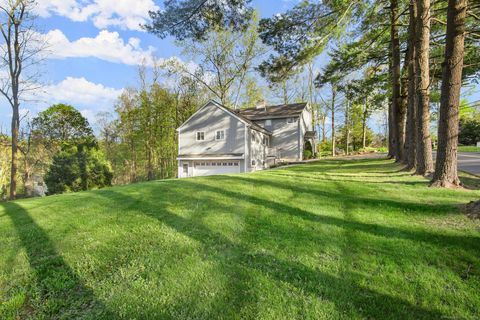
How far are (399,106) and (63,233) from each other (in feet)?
50.7

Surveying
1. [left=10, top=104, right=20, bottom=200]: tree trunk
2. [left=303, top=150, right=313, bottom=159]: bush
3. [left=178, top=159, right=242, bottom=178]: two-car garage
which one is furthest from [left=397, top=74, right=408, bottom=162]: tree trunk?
[left=10, top=104, right=20, bottom=200]: tree trunk

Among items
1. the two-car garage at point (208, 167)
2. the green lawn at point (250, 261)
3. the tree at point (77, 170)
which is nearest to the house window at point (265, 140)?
the two-car garage at point (208, 167)

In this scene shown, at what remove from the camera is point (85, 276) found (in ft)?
11.1

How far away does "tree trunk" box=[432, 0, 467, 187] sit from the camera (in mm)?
6254

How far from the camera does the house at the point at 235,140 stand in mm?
22953

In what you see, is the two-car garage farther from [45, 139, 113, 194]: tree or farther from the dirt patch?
the dirt patch

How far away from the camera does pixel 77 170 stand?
70.4 ft

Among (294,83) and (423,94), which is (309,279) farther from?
(294,83)

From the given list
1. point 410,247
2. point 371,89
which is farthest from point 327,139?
point 410,247

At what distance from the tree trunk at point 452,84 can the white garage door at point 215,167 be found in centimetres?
1719

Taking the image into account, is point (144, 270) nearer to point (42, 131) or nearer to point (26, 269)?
point (26, 269)

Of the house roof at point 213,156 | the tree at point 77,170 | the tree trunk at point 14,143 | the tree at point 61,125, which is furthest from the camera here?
the tree at point 61,125

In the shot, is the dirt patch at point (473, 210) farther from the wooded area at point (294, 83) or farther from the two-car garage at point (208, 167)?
the two-car garage at point (208, 167)

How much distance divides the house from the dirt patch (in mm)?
18049
